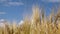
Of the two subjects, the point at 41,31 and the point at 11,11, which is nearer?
the point at 41,31

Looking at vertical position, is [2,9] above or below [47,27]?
above

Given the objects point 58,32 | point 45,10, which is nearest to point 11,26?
point 45,10

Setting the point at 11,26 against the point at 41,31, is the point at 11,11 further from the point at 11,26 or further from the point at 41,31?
the point at 41,31

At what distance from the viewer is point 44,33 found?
4.51 ft

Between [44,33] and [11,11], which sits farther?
[11,11]

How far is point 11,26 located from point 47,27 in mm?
437

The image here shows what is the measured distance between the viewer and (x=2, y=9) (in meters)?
1.47

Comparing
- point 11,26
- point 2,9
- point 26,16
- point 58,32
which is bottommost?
point 58,32

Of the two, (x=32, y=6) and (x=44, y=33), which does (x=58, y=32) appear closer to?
(x=44, y=33)

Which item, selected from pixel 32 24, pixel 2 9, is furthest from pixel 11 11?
pixel 32 24

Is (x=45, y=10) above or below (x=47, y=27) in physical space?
above

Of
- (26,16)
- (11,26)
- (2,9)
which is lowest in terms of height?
(11,26)

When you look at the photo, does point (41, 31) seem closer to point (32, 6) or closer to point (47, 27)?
point (47, 27)

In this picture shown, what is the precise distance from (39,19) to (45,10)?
6.0 inches
